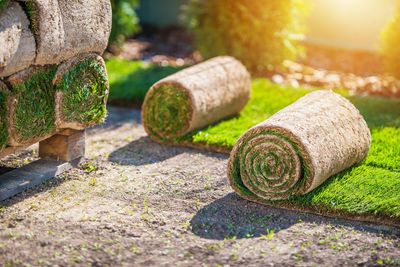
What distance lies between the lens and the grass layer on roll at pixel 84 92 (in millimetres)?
6504

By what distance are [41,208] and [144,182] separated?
1069 mm

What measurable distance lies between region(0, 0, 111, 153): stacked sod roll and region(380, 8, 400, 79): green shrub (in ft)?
14.7

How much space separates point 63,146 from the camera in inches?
271

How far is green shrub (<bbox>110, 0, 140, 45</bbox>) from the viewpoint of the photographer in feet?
39.1

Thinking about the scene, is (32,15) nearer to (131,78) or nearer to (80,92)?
(80,92)

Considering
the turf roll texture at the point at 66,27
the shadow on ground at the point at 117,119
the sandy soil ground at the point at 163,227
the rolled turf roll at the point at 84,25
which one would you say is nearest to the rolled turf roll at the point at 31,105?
the turf roll texture at the point at 66,27

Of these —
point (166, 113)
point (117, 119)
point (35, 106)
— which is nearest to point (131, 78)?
point (117, 119)

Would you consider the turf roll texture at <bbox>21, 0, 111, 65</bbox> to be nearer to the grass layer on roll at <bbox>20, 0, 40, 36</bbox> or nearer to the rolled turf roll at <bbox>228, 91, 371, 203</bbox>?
the grass layer on roll at <bbox>20, 0, 40, 36</bbox>

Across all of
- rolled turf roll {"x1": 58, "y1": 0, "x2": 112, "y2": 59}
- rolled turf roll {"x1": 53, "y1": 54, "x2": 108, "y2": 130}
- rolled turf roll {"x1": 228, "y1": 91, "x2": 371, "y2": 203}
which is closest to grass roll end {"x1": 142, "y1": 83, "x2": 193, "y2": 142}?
rolled turf roll {"x1": 53, "y1": 54, "x2": 108, "y2": 130}

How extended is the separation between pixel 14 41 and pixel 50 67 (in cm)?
72

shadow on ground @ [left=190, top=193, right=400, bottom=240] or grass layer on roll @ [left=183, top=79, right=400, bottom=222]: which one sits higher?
grass layer on roll @ [left=183, top=79, right=400, bottom=222]

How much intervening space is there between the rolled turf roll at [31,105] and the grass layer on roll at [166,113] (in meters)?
1.60

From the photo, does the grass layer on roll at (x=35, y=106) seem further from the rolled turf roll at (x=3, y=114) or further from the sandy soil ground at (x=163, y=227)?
the sandy soil ground at (x=163, y=227)

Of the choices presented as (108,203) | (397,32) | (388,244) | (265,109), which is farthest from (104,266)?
(397,32)
